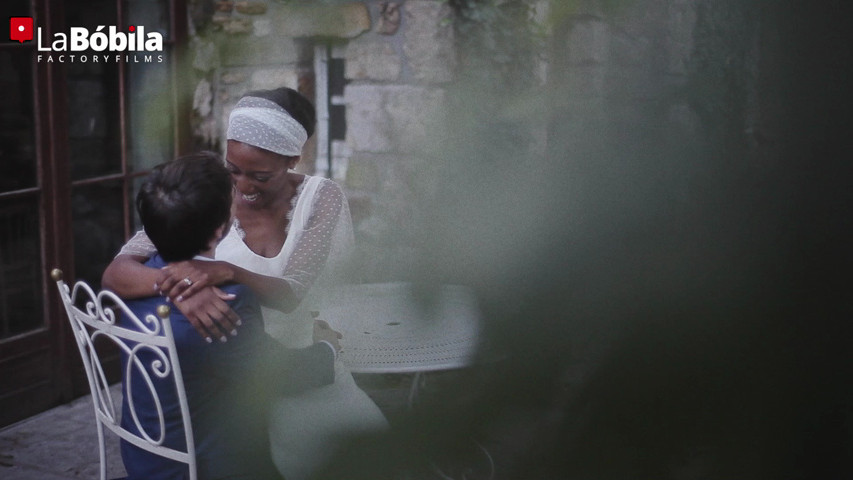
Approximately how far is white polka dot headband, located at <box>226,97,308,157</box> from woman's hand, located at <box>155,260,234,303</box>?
393 millimetres

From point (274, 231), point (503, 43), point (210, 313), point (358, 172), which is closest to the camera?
point (503, 43)

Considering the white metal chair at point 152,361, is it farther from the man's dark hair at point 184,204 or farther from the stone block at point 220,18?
the stone block at point 220,18

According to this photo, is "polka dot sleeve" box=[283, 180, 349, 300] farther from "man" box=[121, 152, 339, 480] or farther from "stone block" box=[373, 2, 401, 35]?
"stone block" box=[373, 2, 401, 35]

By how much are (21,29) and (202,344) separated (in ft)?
7.30

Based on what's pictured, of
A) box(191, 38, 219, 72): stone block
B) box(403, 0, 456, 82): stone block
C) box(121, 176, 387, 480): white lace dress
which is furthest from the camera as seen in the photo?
box(121, 176, 387, 480): white lace dress

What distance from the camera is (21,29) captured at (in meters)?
3.25

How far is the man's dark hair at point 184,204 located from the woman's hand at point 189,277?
4cm

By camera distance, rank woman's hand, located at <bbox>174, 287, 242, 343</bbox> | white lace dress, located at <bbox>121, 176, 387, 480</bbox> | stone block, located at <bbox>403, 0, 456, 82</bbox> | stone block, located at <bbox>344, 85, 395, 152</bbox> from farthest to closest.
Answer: stone block, located at <bbox>344, 85, 395, 152</bbox> → white lace dress, located at <bbox>121, 176, 387, 480</bbox> → woman's hand, located at <bbox>174, 287, 242, 343</bbox> → stone block, located at <bbox>403, 0, 456, 82</bbox>

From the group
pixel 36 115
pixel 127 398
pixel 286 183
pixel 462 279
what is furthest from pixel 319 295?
pixel 36 115

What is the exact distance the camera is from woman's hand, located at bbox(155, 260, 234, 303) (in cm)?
155

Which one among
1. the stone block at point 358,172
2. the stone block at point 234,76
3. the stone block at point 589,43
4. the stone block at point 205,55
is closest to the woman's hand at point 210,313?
the stone block at point 234,76

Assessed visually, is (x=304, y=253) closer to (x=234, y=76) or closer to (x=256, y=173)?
(x=256, y=173)

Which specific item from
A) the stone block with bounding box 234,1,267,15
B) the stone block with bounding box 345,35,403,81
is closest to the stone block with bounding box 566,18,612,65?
the stone block with bounding box 234,1,267,15

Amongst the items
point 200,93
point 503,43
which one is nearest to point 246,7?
point 200,93
